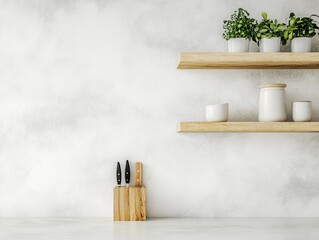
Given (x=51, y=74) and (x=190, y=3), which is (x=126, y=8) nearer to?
(x=190, y=3)

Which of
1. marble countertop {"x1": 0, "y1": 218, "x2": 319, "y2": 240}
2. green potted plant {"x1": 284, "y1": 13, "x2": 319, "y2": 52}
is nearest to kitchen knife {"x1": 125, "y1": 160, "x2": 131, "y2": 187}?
marble countertop {"x1": 0, "y1": 218, "x2": 319, "y2": 240}

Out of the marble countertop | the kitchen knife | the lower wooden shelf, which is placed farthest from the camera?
the kitchen knife

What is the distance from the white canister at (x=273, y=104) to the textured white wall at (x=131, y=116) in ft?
0.50

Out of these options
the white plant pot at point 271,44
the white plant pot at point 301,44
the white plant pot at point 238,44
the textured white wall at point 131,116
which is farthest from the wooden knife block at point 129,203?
the white plant pot at point 301,44

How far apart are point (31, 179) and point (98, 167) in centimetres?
38

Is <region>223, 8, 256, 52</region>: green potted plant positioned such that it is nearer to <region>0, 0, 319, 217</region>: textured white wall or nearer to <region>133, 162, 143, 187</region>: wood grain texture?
<region>0, 0, 319, 217</region>: textured white wall

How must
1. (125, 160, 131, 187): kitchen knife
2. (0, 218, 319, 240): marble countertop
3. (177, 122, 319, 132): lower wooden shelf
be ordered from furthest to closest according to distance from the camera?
1. (125, 160, 131, 187): kitchen knife
2. (177, 122, 319, 132): lower wooden shelf
3. (0, 218, 319, 240): marble countertop

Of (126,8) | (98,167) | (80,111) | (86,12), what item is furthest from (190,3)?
(98,167)

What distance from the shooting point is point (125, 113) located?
3.18m

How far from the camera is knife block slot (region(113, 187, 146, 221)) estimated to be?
3.02 metres

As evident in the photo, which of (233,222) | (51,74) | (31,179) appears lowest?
(233,222)

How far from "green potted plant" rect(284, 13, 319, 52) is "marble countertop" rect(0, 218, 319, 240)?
0.94 m

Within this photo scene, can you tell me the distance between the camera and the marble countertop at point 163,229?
2.53 metres

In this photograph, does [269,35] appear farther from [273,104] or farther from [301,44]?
[273,104]
